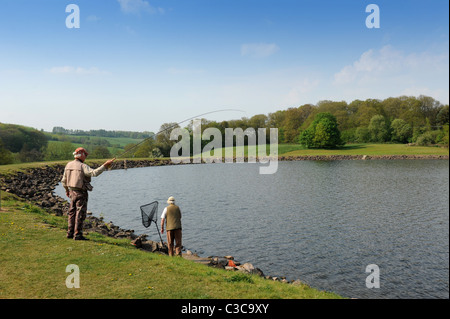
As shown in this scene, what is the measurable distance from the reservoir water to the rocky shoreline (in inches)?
61.9

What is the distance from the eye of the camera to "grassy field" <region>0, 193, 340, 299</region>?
307 inches

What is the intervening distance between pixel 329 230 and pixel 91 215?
749 inches

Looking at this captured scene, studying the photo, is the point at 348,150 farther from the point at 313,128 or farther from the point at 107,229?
the point at 107,229

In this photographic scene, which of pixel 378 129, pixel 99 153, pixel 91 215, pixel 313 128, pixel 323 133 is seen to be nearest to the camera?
pixel 91 215

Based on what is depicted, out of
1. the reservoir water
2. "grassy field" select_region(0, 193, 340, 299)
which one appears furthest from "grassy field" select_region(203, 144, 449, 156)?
"grassy field" select_region(0, 193, 340, 299)

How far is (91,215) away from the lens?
82.3 ft

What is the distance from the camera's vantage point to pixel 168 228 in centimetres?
1216

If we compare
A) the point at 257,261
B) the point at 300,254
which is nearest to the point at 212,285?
the point at 257,261

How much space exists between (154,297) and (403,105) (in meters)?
115

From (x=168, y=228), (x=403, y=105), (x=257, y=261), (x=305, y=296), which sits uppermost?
(x=403, y=105)

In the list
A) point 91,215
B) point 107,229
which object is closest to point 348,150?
point 91,215

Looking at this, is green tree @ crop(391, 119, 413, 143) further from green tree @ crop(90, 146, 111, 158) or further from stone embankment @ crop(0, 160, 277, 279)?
green tree @ crop(90, 146, 111, 158)

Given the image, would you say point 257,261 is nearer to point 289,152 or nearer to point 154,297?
point 154,297

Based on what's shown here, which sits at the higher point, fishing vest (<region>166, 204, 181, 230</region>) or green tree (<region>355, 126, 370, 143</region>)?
green tree (<region>355, 126, 370, 143</region>)
